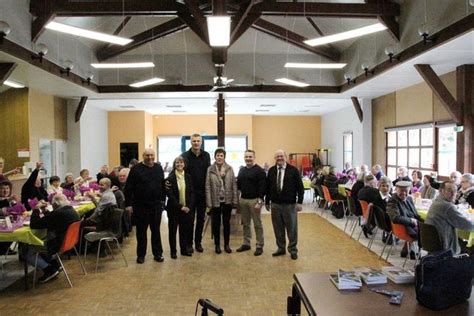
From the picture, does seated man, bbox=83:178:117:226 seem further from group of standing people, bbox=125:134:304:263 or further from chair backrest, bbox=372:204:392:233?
chair backrest, bbox=372:204:392:233

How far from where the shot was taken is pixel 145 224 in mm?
5406

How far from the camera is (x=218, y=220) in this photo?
5945mm

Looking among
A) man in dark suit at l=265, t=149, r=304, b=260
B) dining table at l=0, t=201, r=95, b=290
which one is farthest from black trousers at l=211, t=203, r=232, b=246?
dining table at l=0, t=201, r=95, b=290

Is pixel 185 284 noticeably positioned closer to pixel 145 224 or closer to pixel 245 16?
pixel 145 224

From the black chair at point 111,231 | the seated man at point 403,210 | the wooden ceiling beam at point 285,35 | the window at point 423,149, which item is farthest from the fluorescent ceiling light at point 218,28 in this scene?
the window at point 423,149

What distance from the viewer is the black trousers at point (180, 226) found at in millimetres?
5664

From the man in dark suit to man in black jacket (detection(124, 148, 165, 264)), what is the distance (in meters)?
1.56

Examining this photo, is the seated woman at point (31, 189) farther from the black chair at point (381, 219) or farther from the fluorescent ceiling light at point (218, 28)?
the black chair at point (381, 219)

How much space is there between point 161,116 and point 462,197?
13.4m

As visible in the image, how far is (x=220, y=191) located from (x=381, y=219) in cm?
→ 224

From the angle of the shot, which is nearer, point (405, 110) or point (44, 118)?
point (405, 110)

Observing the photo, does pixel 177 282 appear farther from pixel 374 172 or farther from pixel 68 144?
pixel 68 144

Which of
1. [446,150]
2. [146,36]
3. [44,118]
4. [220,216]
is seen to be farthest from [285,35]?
[44,118]

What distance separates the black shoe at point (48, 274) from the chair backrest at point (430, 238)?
4.10 meters
